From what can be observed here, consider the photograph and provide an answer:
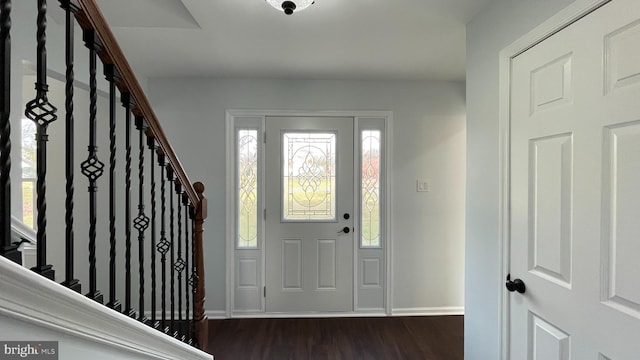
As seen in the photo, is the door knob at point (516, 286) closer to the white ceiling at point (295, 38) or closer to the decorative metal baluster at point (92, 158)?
the white ceiling at point (295, 38)

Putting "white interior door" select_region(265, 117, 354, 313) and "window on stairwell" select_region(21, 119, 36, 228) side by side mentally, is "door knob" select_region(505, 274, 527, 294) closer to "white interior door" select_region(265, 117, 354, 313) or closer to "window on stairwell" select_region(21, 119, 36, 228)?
"white interior door" select_region(265, 117, 354, 313)

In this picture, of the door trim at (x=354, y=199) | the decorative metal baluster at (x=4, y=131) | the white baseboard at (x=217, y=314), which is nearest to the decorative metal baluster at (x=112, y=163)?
the decorative metal baluster at (x=4, y=131)

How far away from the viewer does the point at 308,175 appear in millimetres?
2836

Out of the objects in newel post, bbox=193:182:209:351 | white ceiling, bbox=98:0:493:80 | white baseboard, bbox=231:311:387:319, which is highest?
white ceiling, bbox=98:0:493:80

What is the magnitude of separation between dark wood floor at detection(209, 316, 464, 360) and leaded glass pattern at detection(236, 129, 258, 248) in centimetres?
78

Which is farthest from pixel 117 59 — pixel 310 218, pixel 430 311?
pixel 430 311

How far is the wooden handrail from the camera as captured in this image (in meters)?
0.74

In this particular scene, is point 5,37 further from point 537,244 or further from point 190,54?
point 190,54

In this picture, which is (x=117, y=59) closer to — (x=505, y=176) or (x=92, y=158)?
(x=92, y=158)

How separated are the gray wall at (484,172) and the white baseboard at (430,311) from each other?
41.0 inches

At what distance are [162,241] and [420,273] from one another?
96.2 inches

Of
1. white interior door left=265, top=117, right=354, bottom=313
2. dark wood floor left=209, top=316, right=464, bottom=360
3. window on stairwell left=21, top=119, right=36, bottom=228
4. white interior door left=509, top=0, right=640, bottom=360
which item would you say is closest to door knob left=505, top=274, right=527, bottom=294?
white interior door left=509, top=0, right=640, bottom=360

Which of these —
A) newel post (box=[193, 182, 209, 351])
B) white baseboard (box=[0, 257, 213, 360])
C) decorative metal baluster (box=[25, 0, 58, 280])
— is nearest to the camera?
white baseboard (box=[0, 257, 213, 360])

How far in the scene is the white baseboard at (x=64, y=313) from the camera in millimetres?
470
